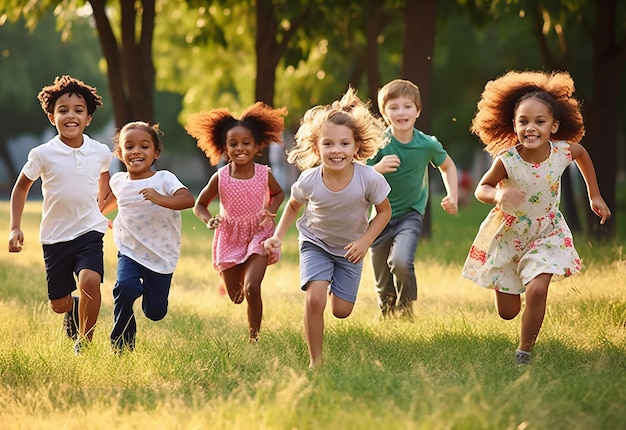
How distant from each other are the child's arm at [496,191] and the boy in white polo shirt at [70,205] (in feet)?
8.64

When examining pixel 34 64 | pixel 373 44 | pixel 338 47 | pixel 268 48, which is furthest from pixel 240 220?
pixel 34 64

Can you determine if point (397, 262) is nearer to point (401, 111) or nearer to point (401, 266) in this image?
point (401, 266)

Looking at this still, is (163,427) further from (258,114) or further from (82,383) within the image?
(258,114)

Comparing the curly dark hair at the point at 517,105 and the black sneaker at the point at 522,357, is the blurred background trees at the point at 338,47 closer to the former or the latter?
the curly dark hair at the point at 517,105

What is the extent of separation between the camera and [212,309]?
30.0 feet

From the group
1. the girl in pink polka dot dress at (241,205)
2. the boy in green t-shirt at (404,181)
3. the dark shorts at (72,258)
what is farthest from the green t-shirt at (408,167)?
the dark shorts at (72,258)

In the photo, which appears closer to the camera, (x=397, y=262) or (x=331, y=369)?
(x=331, y=369)

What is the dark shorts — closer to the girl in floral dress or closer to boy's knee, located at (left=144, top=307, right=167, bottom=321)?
boy's knee, located at (left=144, top=307, right=167, bottom=321)

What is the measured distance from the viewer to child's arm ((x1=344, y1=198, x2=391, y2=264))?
21.0 ft

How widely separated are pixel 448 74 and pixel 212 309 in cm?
2979

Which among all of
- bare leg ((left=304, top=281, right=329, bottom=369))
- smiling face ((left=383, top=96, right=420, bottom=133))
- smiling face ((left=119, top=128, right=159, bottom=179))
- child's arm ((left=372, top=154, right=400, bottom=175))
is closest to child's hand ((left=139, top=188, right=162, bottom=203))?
smiling face ((left=119, top=128, right=159, bottom=179))

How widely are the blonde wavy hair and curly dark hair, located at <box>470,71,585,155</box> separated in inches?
31.1

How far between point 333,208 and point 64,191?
1898 millimetres

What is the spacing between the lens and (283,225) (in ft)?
21.7
